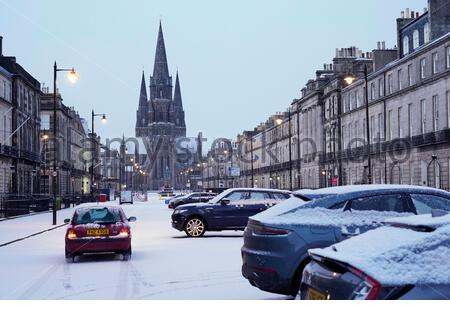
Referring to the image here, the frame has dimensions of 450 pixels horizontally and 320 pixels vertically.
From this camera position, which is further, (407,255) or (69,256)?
(69,256)

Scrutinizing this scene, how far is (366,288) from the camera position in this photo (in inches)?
180

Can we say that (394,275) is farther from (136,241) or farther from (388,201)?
(136,241)

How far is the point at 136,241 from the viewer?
65.2 ft

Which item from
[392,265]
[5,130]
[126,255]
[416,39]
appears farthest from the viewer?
[5,130]

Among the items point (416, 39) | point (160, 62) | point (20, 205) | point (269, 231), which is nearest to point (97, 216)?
point (269, 231)

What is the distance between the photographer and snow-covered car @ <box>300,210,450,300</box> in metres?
4.47

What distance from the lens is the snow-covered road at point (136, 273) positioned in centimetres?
959

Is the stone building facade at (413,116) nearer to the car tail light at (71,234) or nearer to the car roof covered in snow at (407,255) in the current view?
the car tail light at (71,234)

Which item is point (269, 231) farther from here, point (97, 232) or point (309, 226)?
point (97, 232)

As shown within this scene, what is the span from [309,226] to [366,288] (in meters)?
4.01

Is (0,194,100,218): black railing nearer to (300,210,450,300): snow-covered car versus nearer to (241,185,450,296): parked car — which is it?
(241,185,450,296): parked car

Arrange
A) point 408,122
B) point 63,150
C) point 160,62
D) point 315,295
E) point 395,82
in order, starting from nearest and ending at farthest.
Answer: point 315,295 < point 408,122 < point 395,82 < point 63,150 < point 160,62

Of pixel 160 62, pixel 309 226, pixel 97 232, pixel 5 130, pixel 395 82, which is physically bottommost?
pixel 97 232
